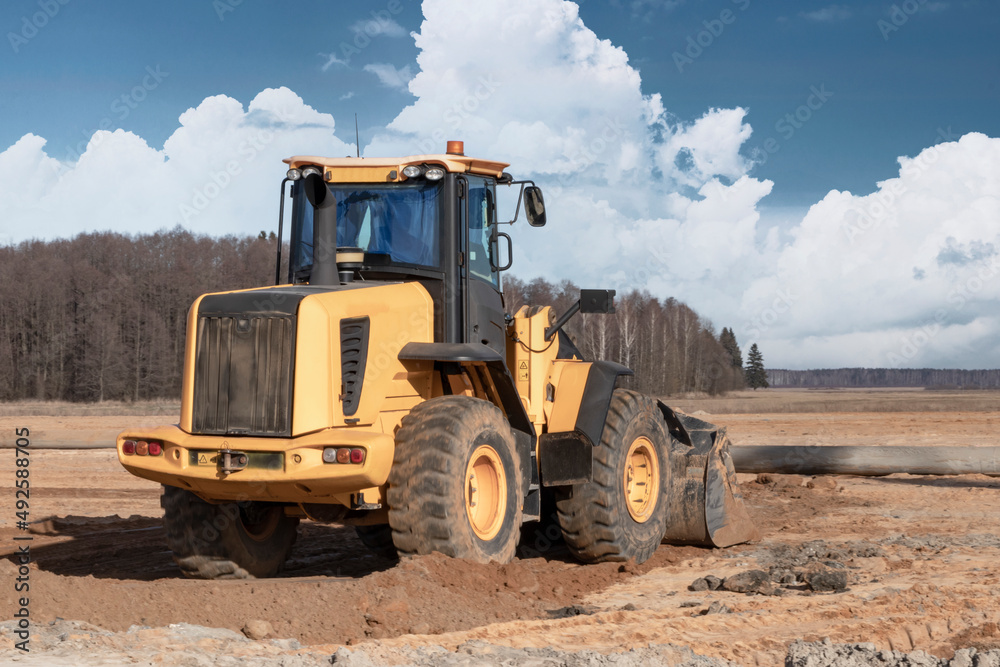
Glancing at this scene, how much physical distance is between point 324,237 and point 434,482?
221cm

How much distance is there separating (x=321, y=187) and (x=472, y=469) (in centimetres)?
243

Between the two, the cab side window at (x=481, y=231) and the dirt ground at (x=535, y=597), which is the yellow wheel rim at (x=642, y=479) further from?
the cab side window at (x=481, y=231)

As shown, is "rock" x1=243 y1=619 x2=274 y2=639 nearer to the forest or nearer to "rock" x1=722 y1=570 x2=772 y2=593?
"rock" x1=722 y1=570 x2=772 y2=593

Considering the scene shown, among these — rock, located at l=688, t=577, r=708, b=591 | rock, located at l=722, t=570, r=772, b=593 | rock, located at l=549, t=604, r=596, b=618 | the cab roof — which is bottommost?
rock, located at l=688, t=577, r=708, b=591

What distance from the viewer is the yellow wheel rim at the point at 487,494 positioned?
7020 millimetres

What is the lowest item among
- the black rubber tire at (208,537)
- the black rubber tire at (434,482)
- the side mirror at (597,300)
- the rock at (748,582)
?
the rock at (748,582)

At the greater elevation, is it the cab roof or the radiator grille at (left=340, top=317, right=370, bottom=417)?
the cab roof

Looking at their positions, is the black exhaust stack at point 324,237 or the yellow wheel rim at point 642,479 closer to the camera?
the black exhaust stack at point 324,237

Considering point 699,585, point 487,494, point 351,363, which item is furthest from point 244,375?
point 699,585

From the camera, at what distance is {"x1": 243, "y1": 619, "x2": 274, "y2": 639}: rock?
5285 millimetres

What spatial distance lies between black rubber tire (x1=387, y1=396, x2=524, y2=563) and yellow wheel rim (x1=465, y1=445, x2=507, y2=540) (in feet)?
0.66

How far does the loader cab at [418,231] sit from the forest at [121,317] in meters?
51.6

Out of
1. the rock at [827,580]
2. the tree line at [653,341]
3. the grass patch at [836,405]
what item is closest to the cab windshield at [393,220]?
the rock at [827,580]

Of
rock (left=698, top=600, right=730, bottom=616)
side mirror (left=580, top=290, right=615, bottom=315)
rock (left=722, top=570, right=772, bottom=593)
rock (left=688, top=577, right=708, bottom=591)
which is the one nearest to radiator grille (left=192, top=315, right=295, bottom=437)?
side mirror (left=580, top=290, right=615, bottom=315)
